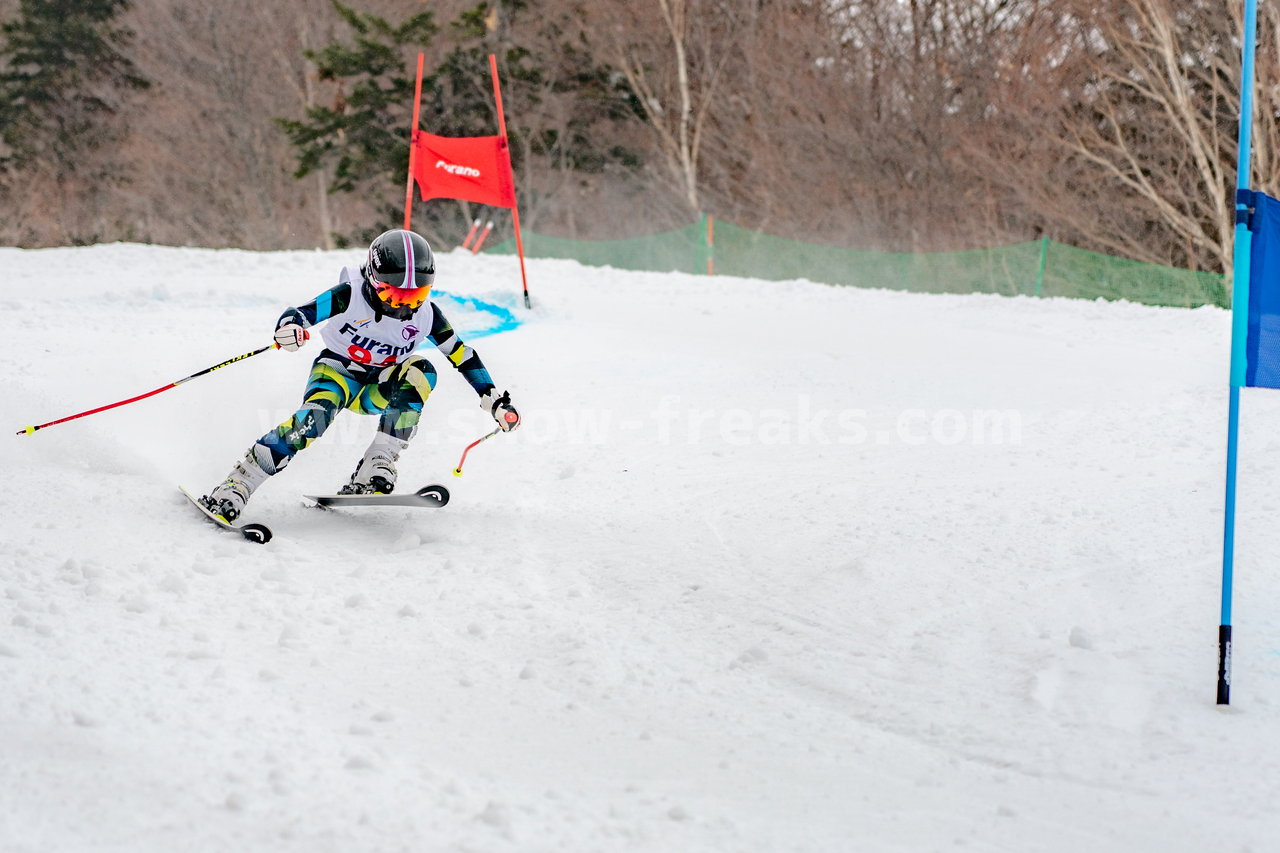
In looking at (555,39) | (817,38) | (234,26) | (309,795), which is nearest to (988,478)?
(309,795)

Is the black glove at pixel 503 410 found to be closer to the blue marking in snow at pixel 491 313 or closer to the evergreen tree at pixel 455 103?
the blue marking in snow at pixel 491 313

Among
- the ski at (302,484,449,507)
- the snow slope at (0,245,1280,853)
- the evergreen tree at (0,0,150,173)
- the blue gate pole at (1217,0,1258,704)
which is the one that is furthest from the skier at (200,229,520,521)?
the evergreen tree at (0,0,150,173)

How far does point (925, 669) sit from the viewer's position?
377 centimetres

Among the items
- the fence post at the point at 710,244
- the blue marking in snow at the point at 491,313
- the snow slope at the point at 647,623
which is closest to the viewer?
the snow slope at the point at 647,623

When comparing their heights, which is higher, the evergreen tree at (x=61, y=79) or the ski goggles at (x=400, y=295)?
the evergreen tree at (x=61, y=79)

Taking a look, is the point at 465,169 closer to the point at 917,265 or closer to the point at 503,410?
the point at 503,410

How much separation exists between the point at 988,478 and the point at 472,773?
13.6ft

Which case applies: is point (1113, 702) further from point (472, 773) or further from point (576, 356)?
point (576, 356)

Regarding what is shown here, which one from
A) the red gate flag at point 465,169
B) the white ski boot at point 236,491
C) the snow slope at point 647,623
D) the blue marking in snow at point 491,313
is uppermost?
the red gate flag at point 465,169

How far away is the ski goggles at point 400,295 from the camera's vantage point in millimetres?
5273

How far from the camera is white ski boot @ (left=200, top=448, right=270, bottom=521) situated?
493 cm

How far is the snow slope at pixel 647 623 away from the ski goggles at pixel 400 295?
1104mm

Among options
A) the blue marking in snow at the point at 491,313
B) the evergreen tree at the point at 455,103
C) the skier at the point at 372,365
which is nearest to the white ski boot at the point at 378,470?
the skier at the point at 372,365

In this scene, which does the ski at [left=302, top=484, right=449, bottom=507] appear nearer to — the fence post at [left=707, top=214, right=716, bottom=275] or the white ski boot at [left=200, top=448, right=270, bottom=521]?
the white ski boot at [left=200, top=448, right=270, bottom=521]
